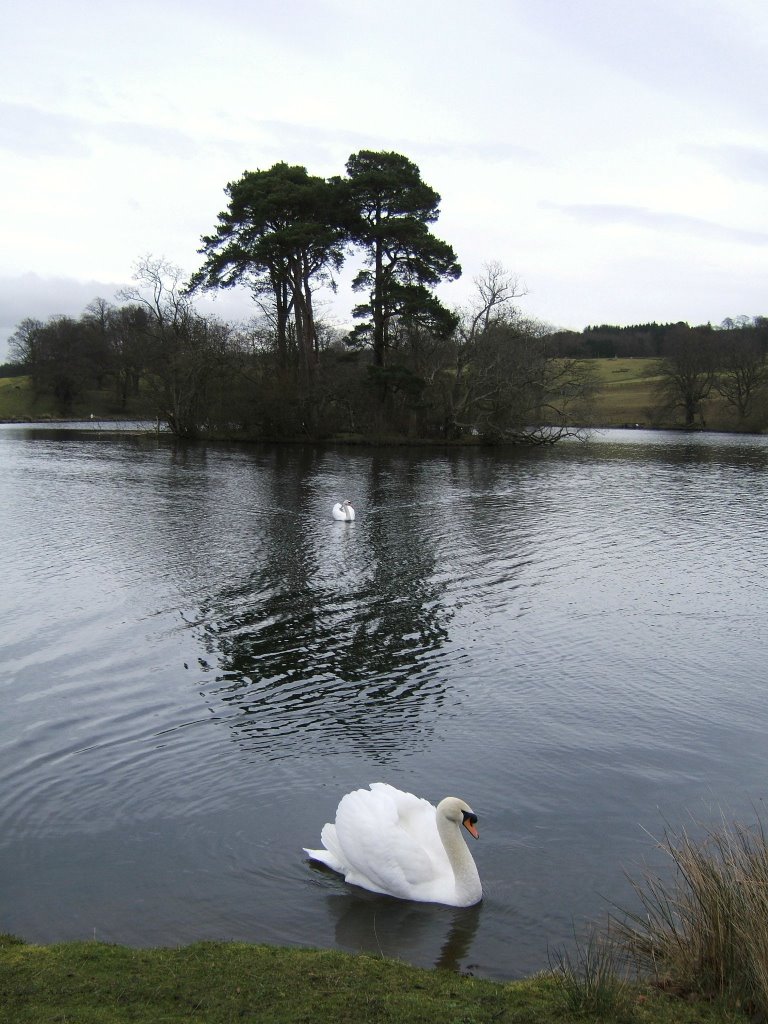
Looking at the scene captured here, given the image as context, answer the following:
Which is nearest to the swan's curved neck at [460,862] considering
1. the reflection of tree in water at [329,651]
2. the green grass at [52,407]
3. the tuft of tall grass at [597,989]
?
the tuft of tall grass at [597,989]

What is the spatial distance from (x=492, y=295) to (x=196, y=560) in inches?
1694

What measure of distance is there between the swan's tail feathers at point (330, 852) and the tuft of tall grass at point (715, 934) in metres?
2.35

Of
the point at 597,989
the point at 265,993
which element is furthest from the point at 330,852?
the point at 597,989

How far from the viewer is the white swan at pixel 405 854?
6.82 metres

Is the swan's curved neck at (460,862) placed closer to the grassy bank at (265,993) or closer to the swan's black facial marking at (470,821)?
the swan's black facial marking at (470,821)

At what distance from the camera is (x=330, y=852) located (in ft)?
24.1

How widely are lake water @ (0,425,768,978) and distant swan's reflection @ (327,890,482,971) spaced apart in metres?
0.02

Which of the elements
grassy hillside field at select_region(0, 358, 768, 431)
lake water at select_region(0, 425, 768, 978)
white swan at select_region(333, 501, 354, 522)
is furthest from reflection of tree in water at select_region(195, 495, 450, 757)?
grassy hillside field at select_region(0, 358, 768, 431)

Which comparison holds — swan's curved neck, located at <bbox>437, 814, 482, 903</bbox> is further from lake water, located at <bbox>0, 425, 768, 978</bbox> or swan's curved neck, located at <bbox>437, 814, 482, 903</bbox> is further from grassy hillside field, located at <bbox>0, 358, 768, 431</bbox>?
grassy hillside field, located at <bbox>0, 358, 768, 431</bbox>

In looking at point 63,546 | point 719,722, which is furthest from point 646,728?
point 63,546

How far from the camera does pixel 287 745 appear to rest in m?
9.62

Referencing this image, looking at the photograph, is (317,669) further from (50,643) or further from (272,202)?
(272,202)

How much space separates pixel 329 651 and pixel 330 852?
577 centimetres

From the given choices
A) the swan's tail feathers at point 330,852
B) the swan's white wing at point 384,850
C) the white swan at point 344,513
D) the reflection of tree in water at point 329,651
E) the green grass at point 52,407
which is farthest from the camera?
the green grass at point 52,407
